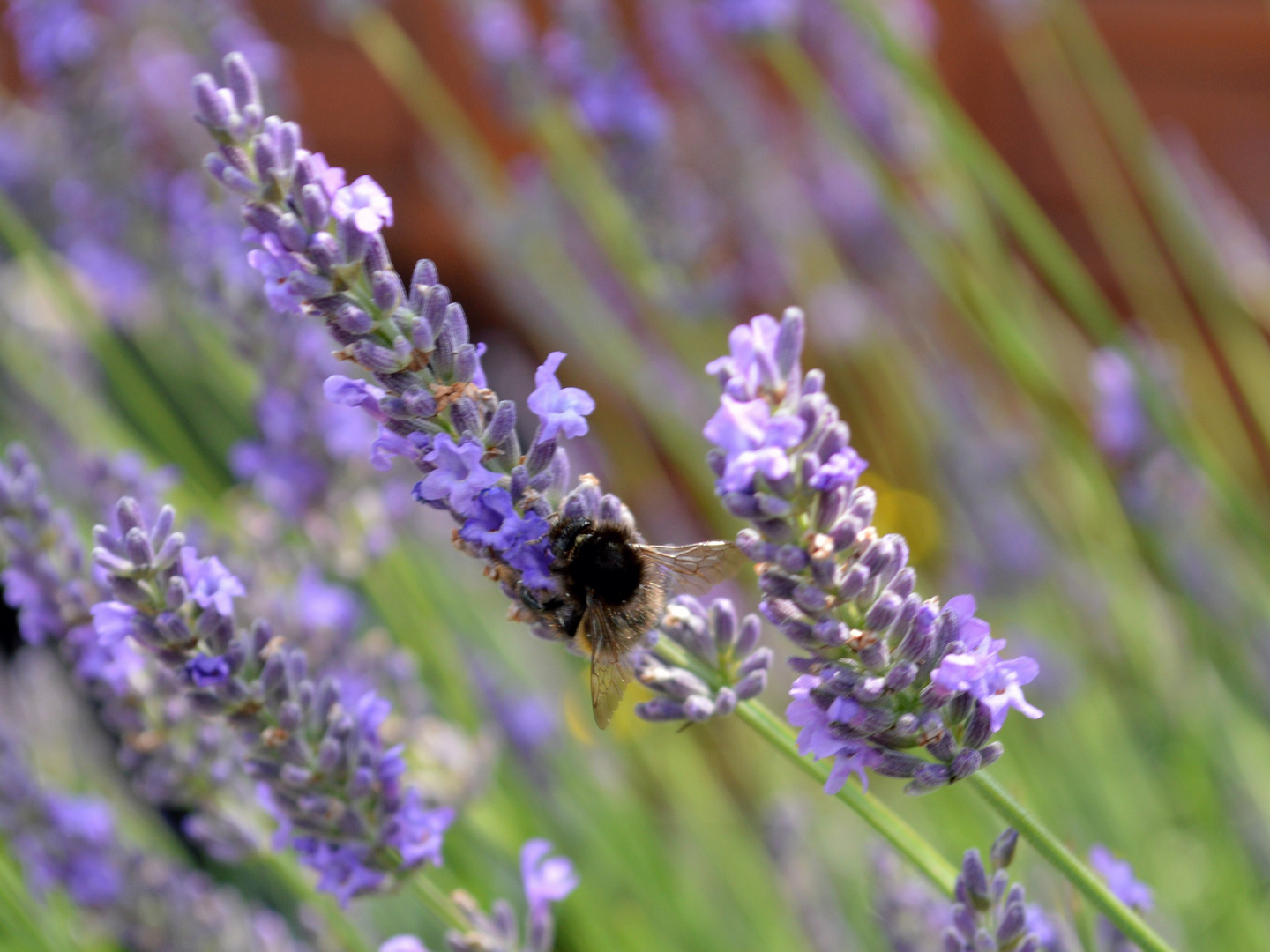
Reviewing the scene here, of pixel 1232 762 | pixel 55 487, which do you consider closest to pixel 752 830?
pixel 1232 762

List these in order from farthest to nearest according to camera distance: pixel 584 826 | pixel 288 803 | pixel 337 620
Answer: pixel 584 826, pixel 337 620, pixel 288 803

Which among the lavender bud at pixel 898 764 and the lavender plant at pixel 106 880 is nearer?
the lavender bud at pixel 898 764

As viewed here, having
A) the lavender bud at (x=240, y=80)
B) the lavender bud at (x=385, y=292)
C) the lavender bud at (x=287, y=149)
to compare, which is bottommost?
the lavender bud at (x=385, y=292)

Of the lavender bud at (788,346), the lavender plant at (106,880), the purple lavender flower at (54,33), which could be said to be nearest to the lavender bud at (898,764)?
the lavender bud at (788,346)

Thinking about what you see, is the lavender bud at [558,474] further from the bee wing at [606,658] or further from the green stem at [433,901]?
the green stem at [433,901]

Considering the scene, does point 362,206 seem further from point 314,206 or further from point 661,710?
point 661,710

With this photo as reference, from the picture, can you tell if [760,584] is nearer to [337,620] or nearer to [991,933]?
[991,933]

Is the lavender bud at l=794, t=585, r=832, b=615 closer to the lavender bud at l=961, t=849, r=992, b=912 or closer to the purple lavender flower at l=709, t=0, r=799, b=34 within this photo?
the lavender bud at l=961, t=849, r=992, b=912
